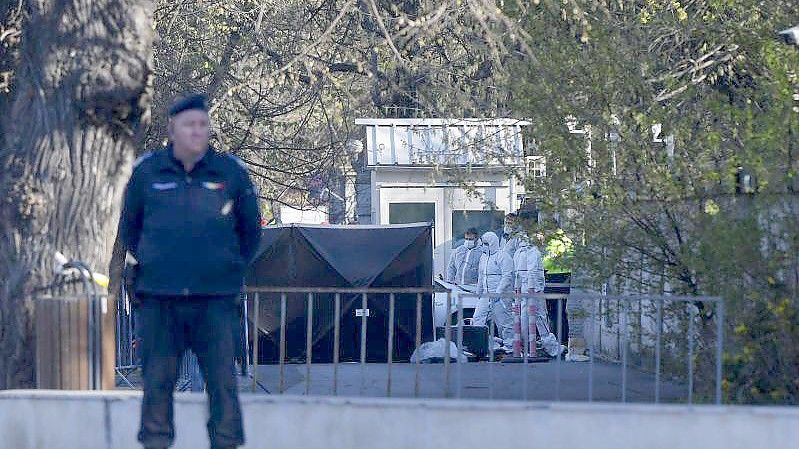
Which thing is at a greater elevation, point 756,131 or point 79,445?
point 756,131

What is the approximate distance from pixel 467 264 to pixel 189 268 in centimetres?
1406

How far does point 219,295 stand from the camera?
5648 mm

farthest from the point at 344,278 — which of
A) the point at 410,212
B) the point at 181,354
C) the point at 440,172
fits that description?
the point at 181,354

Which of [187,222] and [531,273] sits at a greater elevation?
[187,222]

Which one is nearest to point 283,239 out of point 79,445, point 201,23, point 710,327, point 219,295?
point 201,23

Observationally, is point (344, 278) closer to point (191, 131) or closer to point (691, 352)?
point (691, 352)

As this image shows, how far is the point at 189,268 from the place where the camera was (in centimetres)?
557

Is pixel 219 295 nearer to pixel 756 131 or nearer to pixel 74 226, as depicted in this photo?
pixel 74 226

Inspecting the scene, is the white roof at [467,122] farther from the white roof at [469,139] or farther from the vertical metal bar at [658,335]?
the vertical metal bar at [658,335]

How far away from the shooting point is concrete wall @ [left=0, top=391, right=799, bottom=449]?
6.46 metres

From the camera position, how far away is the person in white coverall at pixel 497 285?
1723 cm

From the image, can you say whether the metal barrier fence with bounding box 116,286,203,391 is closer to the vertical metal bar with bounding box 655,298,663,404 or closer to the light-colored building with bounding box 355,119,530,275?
the light-colored building with bounding box 355,119,530,275

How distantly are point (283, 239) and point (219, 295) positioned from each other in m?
10.6

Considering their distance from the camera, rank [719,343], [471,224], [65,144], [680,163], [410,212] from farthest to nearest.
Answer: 1. [471,224]
2. [410,212]
3. [680,163]
4. [719,343]
5. [65,144]
